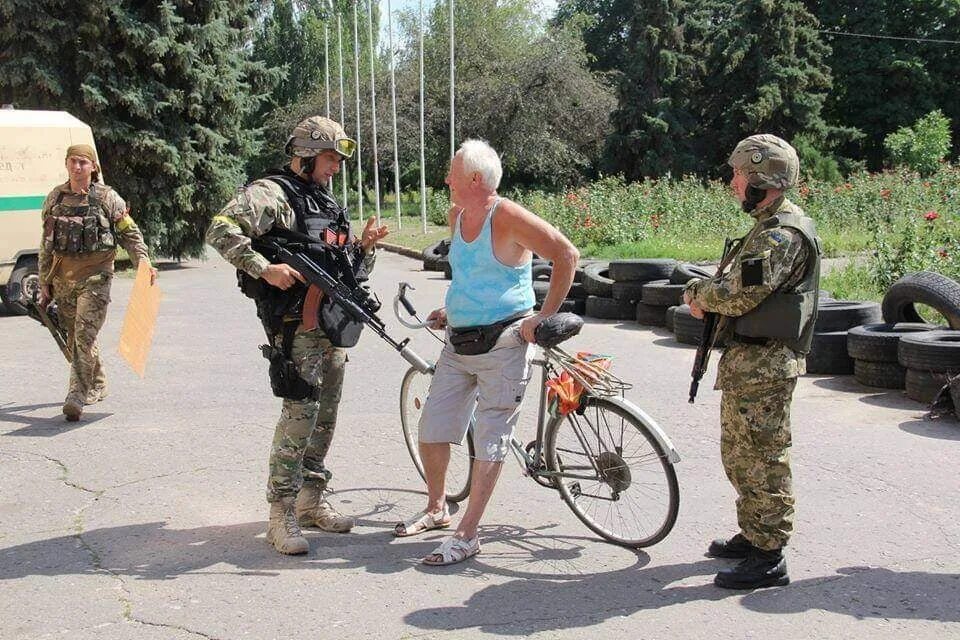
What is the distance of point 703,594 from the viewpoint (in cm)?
416

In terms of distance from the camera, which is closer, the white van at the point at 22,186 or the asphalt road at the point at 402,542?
the asphalt road at the point at 402,542

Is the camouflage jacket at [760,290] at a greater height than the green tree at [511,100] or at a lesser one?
lesser

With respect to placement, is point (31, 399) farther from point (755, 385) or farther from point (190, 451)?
point (755, 385)

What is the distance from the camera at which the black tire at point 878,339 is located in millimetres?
7941

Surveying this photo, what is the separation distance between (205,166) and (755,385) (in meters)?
19.7

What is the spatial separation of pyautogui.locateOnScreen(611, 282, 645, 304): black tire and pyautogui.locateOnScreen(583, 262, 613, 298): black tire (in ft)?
0.40

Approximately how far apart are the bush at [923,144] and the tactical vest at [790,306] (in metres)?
36.9

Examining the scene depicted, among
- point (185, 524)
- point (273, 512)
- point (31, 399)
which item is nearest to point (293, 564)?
point (273, 512)

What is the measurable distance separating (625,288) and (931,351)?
5.11 meters

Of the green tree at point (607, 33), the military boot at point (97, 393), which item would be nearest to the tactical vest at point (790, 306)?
the military boot at point (97, 393)

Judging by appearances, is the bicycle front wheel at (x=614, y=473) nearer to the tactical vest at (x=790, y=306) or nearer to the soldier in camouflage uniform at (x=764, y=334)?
the soldier in camouflage uniform at (x=764, y=334)

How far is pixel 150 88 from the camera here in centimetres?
2086

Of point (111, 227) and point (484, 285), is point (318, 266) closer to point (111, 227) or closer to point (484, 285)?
point (484, 285)

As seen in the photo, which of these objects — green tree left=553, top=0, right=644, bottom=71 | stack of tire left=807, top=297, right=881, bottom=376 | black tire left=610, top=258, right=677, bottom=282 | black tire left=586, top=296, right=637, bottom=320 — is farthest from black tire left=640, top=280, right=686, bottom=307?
green tree left=553, top=0, right=644, bottom=71
